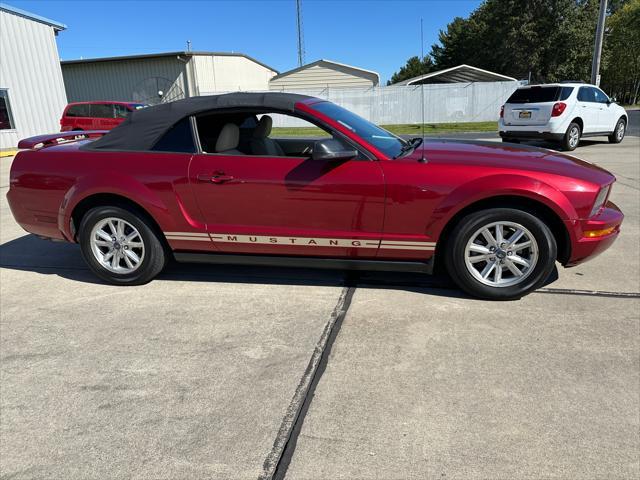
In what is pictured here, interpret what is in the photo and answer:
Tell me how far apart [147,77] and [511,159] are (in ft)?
102

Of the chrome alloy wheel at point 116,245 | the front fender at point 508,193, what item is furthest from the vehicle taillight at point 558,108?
the chrome alloy wheel at point 116,245

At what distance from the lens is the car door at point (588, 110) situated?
39.8 feet

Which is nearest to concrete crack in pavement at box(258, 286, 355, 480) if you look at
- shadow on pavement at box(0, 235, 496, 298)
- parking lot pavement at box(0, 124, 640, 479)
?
parking lot pavement at box(0, 124, 640, 479)

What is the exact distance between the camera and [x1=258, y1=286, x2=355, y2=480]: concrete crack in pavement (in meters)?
2.07

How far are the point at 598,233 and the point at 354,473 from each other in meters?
2.51

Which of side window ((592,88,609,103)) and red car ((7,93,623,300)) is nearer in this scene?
red car ((7,93,623,300))

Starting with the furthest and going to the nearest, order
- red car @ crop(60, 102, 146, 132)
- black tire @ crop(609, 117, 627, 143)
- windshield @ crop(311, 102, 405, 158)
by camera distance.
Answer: red car @ crop(60, 102, 146, 132) < black tire @ crop(609, 117, 627, 143) < windshield @ crop(311, 102, 405, 158)

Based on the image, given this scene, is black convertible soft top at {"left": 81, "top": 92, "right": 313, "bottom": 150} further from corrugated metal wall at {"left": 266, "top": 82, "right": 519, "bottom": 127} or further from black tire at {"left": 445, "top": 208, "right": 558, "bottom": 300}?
corrugated metal wall at {"left": 266, "top": 82, "right": 519, "bottom": 127}

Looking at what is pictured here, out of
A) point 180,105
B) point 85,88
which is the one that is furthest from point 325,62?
point 180,105

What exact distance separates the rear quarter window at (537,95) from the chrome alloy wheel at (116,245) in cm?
1109

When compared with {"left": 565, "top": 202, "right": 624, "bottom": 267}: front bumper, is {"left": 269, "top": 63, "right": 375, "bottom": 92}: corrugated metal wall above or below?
above

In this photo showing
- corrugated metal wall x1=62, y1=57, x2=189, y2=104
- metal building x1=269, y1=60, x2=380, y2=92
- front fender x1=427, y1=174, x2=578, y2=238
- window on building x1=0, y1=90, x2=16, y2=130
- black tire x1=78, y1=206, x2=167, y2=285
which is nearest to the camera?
front fender x1=427, y1=174, x2=578, y2=238

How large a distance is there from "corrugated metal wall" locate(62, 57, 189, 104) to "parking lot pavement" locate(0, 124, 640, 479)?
2883cm

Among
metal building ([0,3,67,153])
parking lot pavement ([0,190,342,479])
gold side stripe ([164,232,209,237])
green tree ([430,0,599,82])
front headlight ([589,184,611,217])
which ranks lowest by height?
parking lot pavement ([0,190,342,479])
